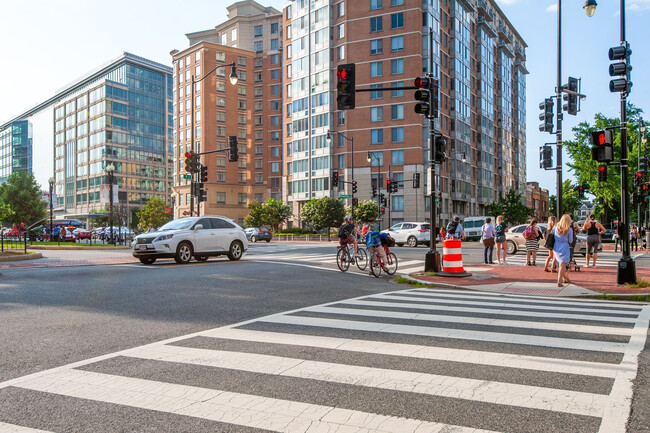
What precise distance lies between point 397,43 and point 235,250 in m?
49.6

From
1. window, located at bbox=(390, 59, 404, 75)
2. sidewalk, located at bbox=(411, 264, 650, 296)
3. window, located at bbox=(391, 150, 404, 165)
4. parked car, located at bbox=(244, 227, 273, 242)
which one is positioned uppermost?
window, located at bbox=(390, 59, 404, 75)

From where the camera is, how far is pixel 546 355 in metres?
5.65

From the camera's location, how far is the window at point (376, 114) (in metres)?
64.3

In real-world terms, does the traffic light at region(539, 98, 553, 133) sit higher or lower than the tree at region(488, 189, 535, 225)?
higher

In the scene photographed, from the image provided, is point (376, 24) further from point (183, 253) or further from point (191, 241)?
point (183, 253)

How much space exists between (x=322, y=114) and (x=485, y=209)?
35.2m

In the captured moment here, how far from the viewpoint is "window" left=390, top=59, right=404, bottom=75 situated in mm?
63031

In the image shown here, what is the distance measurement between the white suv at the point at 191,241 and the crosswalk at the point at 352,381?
11.8 meters

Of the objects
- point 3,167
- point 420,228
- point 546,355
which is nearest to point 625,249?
point 546,355

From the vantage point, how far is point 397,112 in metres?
63.3

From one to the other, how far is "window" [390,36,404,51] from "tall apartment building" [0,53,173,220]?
209 feet

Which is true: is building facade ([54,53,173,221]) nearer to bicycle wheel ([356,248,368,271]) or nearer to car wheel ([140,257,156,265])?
car wheel ([140,257,156,265])

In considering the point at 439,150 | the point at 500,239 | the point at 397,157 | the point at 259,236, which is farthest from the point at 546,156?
the point at 397,157

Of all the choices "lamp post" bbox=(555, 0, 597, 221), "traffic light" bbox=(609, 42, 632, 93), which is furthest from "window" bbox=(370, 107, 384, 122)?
"traffic light" bbox=(609, 42, 632, 93)
